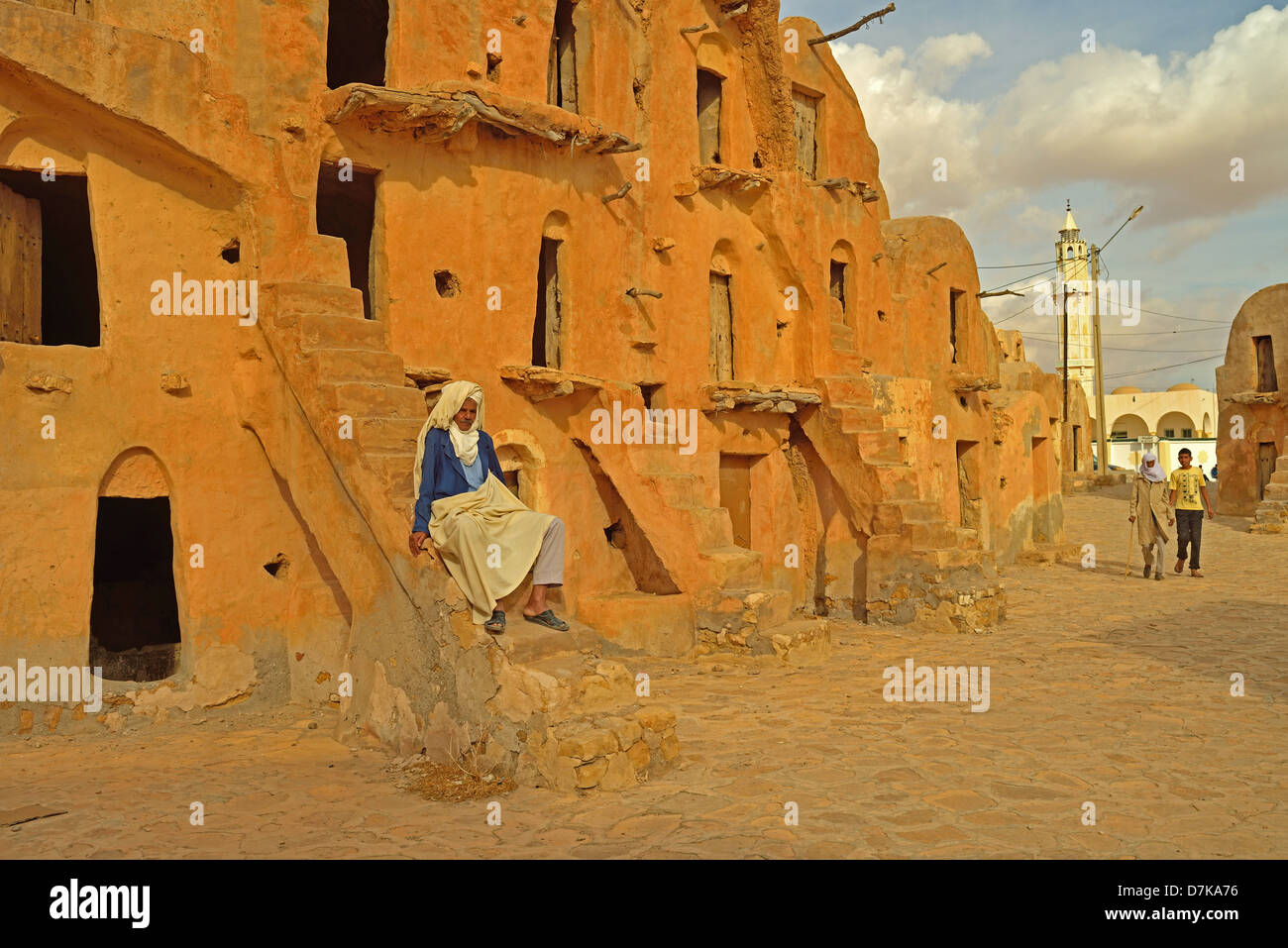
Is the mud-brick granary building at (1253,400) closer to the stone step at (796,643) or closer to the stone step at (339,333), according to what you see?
the stone step at (796,643)

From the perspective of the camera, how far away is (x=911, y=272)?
18.4 metres

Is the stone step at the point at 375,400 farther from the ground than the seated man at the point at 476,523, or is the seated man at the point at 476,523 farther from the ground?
the stone step at the point at 375,400

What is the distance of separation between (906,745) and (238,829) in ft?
16.1

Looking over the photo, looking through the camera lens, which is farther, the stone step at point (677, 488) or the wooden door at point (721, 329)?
the wooden door at point (721, 329)

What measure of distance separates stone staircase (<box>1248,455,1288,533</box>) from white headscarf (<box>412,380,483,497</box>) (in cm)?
2418

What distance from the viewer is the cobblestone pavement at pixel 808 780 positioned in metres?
5.73

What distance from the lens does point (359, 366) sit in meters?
8.70

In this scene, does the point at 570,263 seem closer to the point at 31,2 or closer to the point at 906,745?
A: the point at 31,2

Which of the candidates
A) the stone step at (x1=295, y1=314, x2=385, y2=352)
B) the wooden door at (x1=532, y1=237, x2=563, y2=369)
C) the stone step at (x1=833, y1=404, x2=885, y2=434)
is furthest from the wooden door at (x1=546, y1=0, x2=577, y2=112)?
the stone step at (x1=833, y1=404, x2=885, y2=434)

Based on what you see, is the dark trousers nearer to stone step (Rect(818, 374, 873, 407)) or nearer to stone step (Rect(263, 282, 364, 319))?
stone step (Rect(818, 374, 873, 407))

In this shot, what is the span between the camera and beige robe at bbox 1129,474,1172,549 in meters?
17.5

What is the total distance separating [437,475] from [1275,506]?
82.8 ft

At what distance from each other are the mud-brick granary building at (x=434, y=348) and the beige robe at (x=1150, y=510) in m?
4.32

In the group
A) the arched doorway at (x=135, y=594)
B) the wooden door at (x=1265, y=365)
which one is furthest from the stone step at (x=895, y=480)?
the wooden door at (x=1265, y=365)
